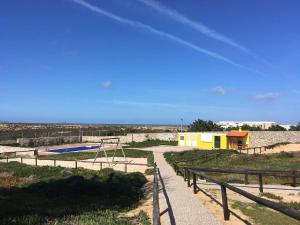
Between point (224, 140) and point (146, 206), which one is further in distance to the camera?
point (224, 140)

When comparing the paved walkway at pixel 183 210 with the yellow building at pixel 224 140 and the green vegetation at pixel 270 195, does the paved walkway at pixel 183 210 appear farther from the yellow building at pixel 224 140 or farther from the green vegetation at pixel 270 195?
the yellow building at pixel 224 140

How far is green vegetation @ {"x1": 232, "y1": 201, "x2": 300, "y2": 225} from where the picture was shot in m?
9.35

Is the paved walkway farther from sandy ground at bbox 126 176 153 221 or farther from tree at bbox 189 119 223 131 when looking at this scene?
tree at bbox 189 119 223 131

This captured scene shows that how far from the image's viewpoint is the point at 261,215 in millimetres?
9953

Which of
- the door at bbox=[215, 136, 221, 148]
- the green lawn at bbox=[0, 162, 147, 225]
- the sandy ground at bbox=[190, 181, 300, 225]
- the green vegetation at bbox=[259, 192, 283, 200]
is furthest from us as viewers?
the door at bbox=[215, 136, 221, 148]

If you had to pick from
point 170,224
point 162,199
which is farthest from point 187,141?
point 170,224

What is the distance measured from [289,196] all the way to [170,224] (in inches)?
279

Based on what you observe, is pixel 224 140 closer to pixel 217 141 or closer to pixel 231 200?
pixel 217 141

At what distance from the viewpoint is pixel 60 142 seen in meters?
57.8

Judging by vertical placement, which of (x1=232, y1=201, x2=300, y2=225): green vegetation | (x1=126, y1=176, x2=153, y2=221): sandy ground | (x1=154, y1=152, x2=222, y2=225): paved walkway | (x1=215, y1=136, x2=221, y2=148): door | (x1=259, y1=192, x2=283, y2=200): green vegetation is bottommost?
(x1=126, y1=176, x2=153, y2=221): sandy ground

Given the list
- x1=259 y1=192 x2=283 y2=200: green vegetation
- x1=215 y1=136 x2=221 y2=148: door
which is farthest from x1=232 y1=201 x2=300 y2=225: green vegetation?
x1=215 y1=136 x2=221 y2=148: door

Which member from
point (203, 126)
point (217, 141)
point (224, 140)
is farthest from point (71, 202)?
point (203, 126)

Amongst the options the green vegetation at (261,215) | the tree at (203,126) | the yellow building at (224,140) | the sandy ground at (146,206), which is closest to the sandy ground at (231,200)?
the green vegetation at (261,215)

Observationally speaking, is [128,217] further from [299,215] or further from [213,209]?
[299,215]
